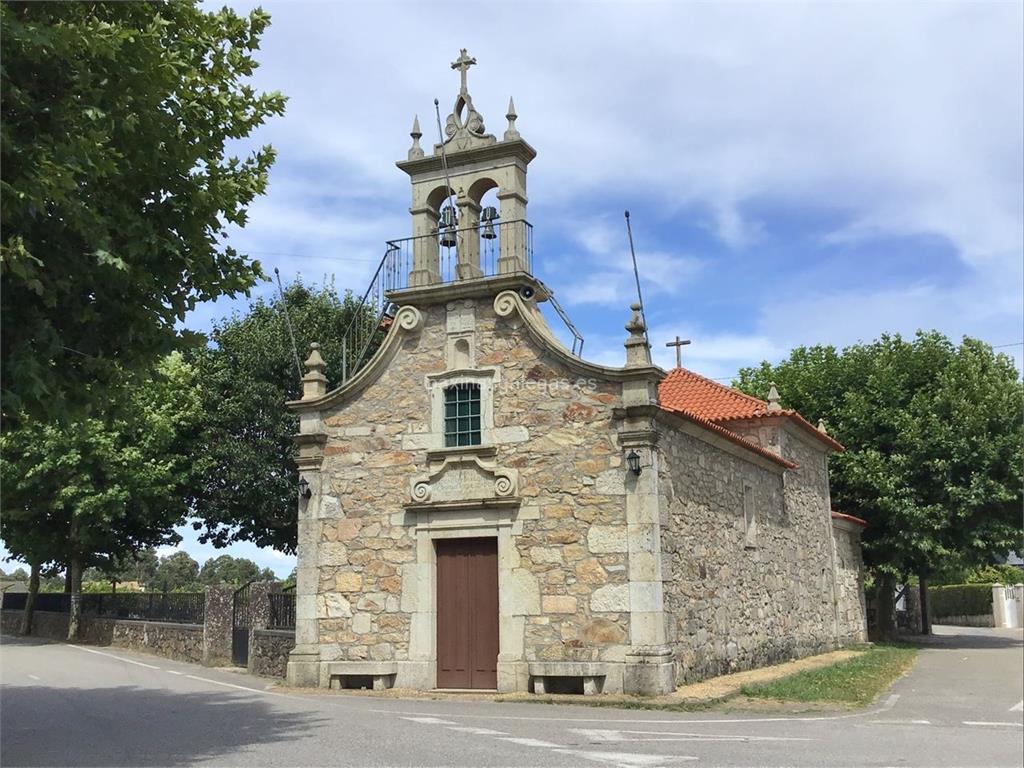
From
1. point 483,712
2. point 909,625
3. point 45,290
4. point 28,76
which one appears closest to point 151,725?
point 483,712

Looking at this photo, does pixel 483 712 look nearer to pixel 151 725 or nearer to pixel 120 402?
pixel 151 725

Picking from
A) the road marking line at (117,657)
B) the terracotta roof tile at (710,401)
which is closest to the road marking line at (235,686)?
the road marking line at (117,657)

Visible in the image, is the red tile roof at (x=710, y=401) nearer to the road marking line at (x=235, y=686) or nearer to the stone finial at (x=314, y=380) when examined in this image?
the stone finial at (x=314, y=380)

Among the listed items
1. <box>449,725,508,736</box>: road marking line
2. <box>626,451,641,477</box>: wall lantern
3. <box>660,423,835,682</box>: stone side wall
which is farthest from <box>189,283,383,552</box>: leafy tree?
<box>449,725,508,736</box>: road marking line

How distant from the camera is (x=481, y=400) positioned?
15859 mm

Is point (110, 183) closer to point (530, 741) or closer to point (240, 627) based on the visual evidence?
point (530, 741)

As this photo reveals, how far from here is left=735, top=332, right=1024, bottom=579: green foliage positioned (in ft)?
86.1

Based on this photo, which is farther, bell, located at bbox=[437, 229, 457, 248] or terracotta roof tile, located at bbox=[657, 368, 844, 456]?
terracotta roof tile, located at bbox=[657, 368, 844, 456]

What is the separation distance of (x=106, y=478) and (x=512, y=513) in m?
15.9

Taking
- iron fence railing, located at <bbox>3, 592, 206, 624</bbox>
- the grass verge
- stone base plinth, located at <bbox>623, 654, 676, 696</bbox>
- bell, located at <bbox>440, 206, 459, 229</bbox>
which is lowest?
the grass verge

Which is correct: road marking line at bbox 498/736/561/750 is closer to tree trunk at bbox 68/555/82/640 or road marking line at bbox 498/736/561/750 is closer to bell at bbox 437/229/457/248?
bell at bbox 437/229/457/248

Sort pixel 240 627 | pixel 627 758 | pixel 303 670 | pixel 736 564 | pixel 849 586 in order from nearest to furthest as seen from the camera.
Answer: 1. pixel 627 758
2. pixel 303 670
3. pixel 736 564
4. pixel 240 627
5. pixel 849 586

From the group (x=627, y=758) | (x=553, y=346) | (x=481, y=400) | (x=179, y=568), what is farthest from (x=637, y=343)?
(x=179, y=568)

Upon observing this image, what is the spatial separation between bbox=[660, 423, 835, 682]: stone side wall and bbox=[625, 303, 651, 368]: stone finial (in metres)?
1.28
